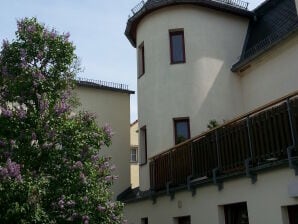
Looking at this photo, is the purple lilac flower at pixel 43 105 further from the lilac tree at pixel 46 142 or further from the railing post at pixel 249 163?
the railing post at pixel 249 163

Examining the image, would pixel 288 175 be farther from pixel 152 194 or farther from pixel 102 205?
pixel 152 194

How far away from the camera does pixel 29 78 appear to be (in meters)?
11.9

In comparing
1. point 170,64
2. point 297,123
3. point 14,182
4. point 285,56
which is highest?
point 170,64

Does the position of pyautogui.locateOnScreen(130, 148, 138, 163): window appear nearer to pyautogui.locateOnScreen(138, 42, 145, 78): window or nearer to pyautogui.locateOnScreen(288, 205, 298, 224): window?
pyautogui.locateOnScreen(138, 42, 145, 78): window

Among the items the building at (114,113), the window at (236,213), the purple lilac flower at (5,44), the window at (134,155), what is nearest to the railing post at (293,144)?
the window at (236,213)

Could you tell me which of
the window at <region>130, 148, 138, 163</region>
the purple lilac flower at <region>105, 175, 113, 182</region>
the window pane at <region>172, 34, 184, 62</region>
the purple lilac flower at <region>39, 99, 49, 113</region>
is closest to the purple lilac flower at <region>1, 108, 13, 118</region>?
the purple lilac flower at <region>39, 99, 49, 113</region>

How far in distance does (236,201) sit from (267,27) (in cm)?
871

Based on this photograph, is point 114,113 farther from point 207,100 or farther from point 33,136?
point 33,136

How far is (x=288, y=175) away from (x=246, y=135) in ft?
6.18

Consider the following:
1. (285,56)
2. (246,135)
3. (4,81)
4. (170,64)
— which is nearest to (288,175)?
(246,135)

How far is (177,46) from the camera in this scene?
17.8m

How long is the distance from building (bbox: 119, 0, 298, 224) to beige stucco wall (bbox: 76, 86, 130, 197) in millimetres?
1340


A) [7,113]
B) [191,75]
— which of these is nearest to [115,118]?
[191,75]

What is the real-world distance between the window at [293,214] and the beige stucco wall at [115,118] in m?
13.7
